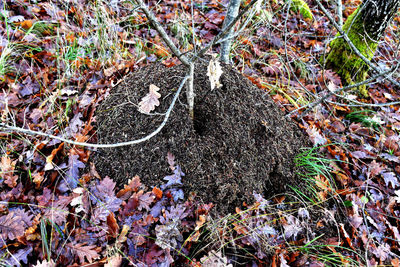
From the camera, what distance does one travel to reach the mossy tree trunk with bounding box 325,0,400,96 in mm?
3162

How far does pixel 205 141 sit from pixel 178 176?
37 cm

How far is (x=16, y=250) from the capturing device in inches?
67.9

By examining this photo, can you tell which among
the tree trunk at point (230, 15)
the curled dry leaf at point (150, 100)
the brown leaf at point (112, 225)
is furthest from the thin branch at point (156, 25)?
the brown leaf at point (112, 225)

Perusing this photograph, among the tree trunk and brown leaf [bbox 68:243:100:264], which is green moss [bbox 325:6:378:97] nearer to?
the tree trunk

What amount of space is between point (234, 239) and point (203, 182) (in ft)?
1.60

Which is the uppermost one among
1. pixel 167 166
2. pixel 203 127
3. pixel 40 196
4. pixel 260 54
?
pixel 260 54

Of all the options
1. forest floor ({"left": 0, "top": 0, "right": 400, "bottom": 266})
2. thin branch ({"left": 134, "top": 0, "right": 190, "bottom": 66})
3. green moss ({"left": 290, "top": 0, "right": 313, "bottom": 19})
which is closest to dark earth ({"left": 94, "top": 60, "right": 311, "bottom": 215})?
forest floor ({"left": 0, "top": 0, "right": 400, "bottom": 266})

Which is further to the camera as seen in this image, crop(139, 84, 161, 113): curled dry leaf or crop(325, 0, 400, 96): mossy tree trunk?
crop(325, 0, 400, 96): mossy tree trunk

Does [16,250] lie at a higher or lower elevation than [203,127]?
lower

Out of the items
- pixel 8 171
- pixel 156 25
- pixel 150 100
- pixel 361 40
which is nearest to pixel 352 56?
pixel 361 40

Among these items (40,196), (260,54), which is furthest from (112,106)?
(260,54)

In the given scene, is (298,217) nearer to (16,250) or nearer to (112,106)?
(112,106)

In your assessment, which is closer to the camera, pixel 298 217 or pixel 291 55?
pixel 298 217

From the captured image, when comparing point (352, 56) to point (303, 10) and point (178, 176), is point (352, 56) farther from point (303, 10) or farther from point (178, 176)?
point (178, 176)
